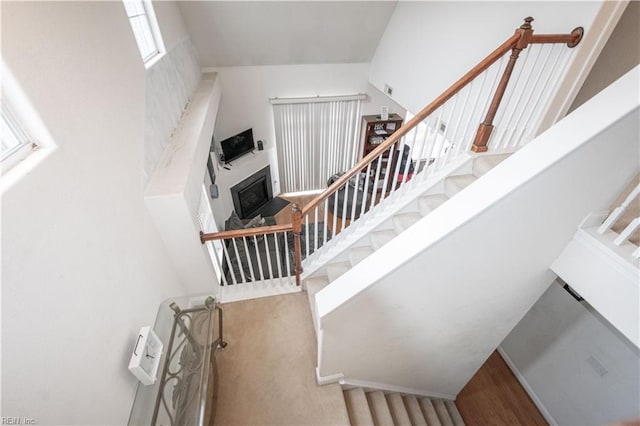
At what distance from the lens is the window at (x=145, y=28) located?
241 centimetres

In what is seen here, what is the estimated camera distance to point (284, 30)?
4219 mm

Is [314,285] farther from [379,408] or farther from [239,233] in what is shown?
[379,408]

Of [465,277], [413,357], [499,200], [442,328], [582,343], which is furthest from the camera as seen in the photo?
[582,343]

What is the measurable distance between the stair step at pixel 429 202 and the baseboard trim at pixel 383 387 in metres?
1.55

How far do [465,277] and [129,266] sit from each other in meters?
2.10

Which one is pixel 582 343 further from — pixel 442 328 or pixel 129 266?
pixel 129 266

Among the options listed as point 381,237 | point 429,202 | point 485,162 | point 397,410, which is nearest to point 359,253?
point 381,237

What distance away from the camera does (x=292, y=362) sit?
95.0 inches

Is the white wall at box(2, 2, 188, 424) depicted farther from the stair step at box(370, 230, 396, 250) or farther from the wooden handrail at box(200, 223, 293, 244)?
the stair step at box(370, 230, 396, 250)

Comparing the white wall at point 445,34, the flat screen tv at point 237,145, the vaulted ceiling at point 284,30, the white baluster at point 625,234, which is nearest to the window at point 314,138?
the flat screen tv at point 237,145

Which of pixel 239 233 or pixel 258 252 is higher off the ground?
pixel 239 233

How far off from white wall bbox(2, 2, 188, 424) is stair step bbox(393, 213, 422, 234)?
199cm

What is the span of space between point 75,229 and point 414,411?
3.12 meters

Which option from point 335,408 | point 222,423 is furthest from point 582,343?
point 222,423
